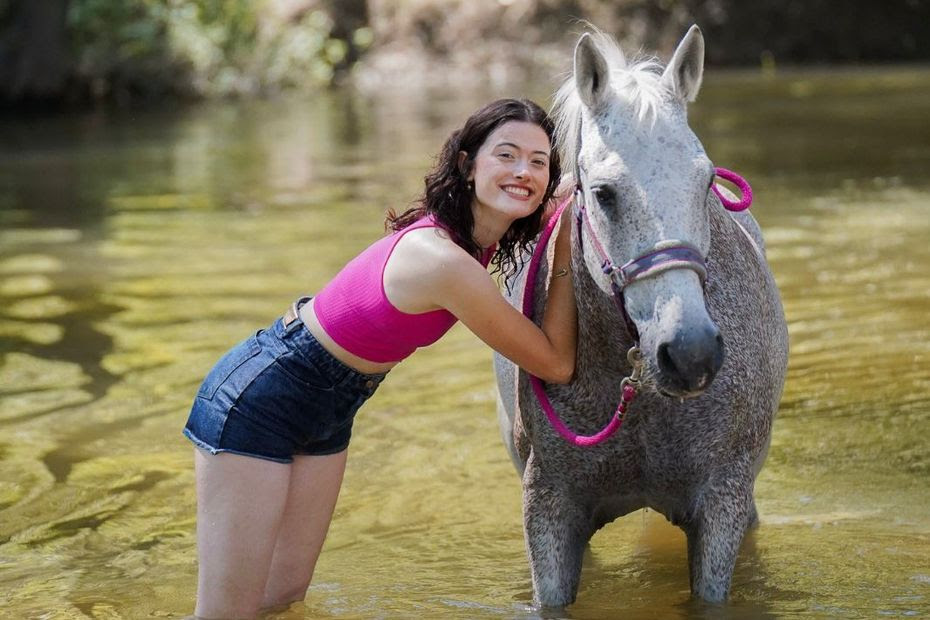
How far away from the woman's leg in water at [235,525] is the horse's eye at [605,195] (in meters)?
1.27

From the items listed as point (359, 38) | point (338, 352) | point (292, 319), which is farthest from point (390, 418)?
point (359, 38)

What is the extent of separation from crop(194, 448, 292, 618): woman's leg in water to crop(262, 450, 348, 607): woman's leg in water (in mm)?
160

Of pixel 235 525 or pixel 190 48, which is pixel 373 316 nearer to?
pixel 235 525

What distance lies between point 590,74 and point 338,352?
1.08 m

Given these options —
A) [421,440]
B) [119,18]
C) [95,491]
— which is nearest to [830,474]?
[421,440]

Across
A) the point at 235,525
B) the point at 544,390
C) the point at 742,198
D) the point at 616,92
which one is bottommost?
the point at 235,525

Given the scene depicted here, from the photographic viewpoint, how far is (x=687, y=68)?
3.74 metres

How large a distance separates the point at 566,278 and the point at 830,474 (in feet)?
7.54

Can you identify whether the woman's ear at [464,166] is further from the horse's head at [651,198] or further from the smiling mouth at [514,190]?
the horse's head at [651,198]

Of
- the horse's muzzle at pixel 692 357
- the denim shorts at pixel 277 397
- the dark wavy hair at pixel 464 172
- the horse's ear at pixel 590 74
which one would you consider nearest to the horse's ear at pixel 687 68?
the horse's ear at pixel 590 74

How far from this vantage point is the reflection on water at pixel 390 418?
4.82m

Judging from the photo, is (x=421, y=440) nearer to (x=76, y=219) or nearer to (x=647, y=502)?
(x=647, y=502)

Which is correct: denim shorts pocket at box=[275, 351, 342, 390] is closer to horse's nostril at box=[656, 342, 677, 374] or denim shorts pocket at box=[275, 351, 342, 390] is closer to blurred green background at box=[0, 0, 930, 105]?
horse's nostril at box=[656, 342, 677, 374]

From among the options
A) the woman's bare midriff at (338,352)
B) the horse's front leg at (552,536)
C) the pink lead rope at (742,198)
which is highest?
the pink lead rope at (742,198)
